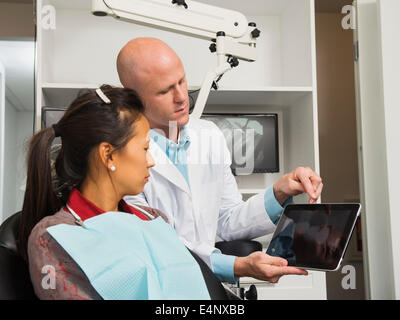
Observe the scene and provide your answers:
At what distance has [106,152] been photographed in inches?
22.9

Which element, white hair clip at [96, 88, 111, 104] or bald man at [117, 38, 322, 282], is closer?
white hair clip at [96, 88, 111, 104]

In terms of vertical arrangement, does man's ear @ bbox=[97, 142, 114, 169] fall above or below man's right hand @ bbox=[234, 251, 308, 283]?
above

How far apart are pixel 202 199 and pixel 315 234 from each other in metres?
0.27

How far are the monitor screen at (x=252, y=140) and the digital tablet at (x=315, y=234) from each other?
1.76 feet

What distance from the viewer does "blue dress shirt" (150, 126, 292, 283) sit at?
703 millimetres

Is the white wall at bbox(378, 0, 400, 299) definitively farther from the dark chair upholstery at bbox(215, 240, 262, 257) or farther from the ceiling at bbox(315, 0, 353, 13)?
the dark chair upholstery at bbox(215, 240, 262, 257)

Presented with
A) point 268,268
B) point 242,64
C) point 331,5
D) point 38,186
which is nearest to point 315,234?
point 268,268

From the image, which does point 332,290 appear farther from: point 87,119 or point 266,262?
point 87,119

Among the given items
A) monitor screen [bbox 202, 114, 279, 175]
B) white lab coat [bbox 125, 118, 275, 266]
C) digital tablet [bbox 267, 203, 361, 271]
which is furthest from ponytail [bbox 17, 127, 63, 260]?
monitor screen [bbox 202, 114, 279, 175]

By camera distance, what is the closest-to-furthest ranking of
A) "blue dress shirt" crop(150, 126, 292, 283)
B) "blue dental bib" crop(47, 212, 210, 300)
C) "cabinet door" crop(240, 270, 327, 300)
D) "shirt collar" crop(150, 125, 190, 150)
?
"blue dental bib" crop(47, 212, 210, 300), "blue dress shirt" crop(150, 126, 292, 283), "shirt collar" crop(150, 125, 190, 150), "cabinet door" crop(240, 270, 327, 300)

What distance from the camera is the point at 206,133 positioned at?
0.91 m

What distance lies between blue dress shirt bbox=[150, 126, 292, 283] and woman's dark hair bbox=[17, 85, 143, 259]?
21 centimetres

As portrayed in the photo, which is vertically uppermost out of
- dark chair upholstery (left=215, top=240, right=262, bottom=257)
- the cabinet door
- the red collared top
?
the red collared top
